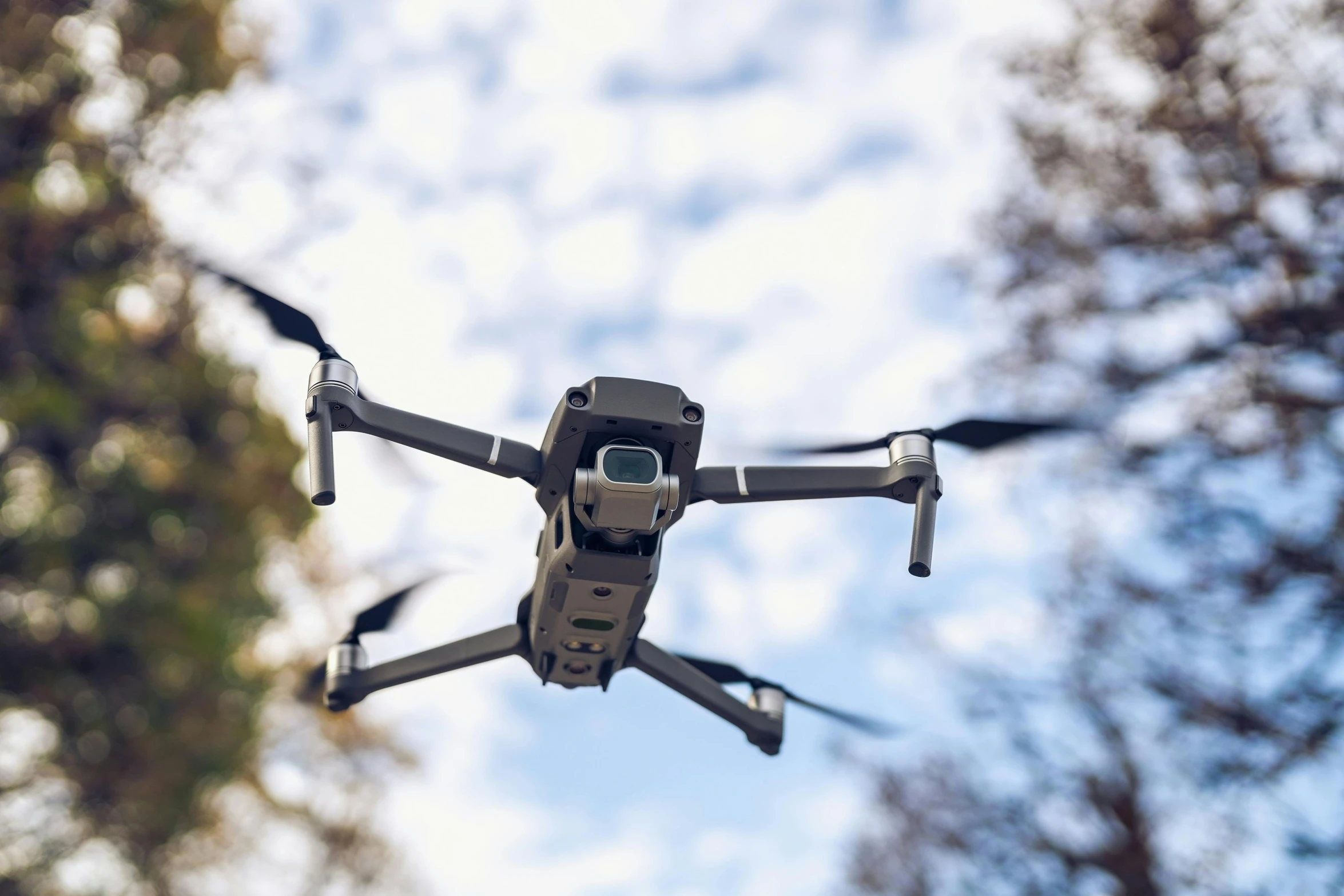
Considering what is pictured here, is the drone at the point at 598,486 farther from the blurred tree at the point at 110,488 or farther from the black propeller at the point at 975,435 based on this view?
the blurred tree at the point at 110,488

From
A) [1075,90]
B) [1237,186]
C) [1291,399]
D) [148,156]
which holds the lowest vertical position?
[1291,399]

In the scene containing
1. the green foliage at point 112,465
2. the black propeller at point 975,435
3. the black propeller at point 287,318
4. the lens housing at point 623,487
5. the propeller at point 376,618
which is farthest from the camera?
the green foliage at point 112,465

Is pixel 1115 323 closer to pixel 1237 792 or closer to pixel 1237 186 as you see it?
pixel 1237 186

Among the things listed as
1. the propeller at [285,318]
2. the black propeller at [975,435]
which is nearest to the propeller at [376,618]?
the propeller at [285,318]

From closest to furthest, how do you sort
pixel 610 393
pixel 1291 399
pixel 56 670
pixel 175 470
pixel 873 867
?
pixel 610 393 < pixel 1291 399 < pixel 56 670 < pixel 175 470 < pixel 873 867

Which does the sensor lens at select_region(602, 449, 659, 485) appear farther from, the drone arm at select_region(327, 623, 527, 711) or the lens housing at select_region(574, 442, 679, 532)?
the drone arm at select_region(327, 623, 527, 711)

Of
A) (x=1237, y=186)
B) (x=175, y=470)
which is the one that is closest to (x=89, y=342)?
(x=175, y=470)

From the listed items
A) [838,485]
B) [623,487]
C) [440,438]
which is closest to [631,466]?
[623,487]
